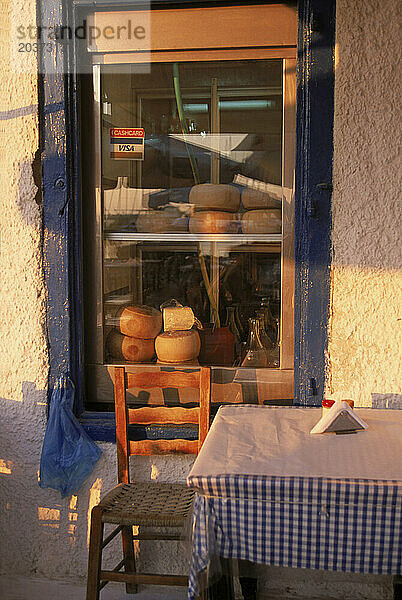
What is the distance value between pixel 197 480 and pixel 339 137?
1672 millimetres

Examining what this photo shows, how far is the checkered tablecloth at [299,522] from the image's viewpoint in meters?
2.00

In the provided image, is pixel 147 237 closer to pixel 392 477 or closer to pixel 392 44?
pixel 392 44

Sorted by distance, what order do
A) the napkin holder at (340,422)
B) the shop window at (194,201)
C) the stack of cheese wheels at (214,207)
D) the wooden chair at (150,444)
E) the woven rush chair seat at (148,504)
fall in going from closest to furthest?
the napkin holder at (340,422)
the woven rush chair seat at (148,504)
the wooden chair at (150,444)
the shop window at (194,201)
the stack of cheese wheels at (214,207)

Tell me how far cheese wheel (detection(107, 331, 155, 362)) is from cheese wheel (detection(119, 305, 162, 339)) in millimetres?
29

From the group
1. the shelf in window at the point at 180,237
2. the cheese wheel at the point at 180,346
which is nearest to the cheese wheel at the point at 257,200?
the shelf in window at the point at 180,237

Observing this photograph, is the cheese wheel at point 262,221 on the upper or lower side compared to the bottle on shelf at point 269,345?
upper

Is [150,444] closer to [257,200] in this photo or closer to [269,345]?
[269,345]

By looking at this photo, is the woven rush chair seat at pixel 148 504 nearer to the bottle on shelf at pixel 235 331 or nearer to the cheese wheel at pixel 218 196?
the bottle on shelf at pixel 235 331

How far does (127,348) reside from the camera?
3.40m

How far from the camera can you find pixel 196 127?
330cm

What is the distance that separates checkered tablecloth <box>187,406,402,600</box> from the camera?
200 cm

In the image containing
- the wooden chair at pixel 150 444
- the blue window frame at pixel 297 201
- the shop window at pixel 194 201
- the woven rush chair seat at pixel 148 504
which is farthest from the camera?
the shop window at pixel 194 201

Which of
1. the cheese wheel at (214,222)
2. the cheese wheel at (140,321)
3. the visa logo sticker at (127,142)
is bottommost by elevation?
the cheese wheel at (140,321)

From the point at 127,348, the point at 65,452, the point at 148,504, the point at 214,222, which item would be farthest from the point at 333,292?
the point at 65,452
